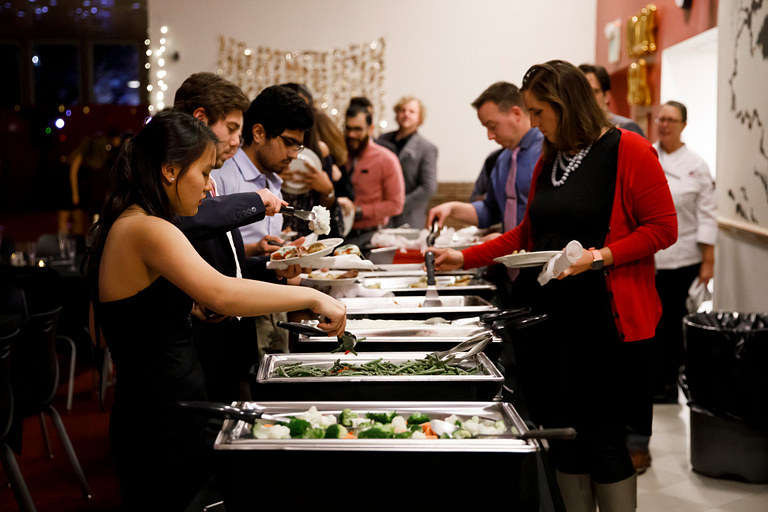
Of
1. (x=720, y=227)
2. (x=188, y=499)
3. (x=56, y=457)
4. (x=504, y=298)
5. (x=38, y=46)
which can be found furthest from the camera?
(x=38, y=46)

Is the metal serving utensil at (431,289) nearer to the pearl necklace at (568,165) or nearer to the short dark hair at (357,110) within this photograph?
the pearl necklace at (568,165)

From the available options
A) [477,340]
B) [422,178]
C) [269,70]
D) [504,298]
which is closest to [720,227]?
[504,298]

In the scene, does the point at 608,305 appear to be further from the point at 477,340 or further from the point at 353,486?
the point at 353,486

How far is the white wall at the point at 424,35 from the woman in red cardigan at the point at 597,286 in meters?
4.75

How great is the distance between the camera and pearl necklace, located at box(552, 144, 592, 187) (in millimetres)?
1857

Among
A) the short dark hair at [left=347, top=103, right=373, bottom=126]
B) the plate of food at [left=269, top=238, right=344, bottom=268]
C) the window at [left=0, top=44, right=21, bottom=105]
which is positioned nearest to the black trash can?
the plate of food at [left=269, top=238, right=344, bottom=268]

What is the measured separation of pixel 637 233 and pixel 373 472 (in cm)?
108

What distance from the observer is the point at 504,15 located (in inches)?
255

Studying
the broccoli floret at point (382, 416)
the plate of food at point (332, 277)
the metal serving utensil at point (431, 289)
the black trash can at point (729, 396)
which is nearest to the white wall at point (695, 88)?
the black trash can at point (729, 396)

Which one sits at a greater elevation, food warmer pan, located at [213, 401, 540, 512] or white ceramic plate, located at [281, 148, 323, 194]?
white ceramic plate, located at [281, 148, 323, 194]

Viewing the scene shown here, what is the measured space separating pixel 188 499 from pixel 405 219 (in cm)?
380

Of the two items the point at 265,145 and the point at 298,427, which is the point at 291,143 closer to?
the point at 265,145

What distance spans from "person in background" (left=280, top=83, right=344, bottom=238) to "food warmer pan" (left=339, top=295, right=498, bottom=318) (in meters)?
0.51

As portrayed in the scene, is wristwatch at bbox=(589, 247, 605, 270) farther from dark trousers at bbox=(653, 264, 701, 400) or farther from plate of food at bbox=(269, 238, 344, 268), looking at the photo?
dark trousers at bbox=(653, 264, 701, 400)
